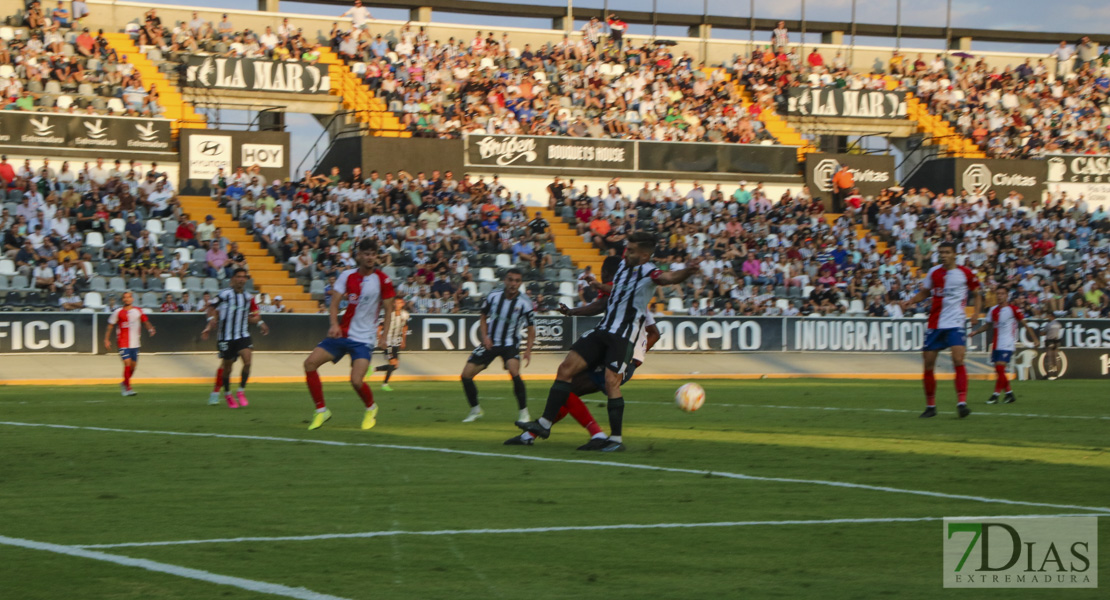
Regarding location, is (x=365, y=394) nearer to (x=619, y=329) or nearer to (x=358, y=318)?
(x=358, y=318)

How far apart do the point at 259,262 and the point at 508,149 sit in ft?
35.8

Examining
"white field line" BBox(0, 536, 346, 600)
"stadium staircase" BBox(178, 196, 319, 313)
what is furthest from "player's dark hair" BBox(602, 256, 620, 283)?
"stadium staircase" BBox(178, 196, 319, 313)

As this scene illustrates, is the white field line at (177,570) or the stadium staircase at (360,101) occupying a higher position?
the stadium staircase at (360,101)

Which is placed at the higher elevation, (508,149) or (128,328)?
(508,149)

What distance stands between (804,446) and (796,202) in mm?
30343

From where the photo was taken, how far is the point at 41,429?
45.1 ft

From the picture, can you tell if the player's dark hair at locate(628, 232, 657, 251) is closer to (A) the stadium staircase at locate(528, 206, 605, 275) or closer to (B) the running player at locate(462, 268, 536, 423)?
(B) the running player at locate(462, 268, 536, 423)

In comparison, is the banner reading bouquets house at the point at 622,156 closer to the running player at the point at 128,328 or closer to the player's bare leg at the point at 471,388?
the running player at the point at 128,328

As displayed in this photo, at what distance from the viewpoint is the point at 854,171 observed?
45000mm

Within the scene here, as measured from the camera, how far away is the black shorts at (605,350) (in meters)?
11.2

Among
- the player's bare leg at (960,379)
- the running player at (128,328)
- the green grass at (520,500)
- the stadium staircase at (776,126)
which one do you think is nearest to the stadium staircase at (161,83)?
the running player at (128,328)

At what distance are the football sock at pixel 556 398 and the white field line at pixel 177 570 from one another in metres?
5.33

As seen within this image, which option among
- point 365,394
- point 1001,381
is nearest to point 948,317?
point 1001,381

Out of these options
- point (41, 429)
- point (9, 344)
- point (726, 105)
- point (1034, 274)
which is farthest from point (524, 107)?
point (41, 429)
